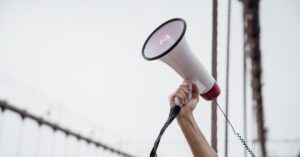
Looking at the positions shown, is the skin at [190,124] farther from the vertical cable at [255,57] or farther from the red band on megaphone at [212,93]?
the vertical cable at [255,57]

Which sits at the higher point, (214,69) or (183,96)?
(214,69)

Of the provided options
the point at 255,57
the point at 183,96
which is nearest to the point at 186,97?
the point at 183,96

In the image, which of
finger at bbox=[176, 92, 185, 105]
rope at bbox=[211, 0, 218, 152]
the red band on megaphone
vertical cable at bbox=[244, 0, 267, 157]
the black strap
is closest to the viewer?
the black strap

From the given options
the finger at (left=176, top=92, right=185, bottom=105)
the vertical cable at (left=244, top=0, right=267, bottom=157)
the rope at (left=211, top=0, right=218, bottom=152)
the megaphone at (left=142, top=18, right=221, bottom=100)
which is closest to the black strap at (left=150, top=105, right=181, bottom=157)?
the finger at (left=176, top=92, right=185, bottom=105)

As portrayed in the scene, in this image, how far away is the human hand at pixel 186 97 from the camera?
1000mm

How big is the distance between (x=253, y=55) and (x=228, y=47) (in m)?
3.76

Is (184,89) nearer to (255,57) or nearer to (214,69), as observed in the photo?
(214,69)

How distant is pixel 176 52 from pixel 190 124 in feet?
0.73

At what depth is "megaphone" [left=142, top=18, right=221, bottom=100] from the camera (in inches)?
39.3

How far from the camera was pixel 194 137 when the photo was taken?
3.41 ft

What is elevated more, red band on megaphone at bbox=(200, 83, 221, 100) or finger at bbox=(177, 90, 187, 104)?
red band on megaphone at bbox=(200, 83, 221, 100)

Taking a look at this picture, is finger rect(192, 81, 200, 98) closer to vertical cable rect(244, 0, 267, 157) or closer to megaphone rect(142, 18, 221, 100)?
megaphone rect(142, 18, 221, 100)

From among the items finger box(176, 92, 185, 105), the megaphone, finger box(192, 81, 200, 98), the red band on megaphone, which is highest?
the megaphone

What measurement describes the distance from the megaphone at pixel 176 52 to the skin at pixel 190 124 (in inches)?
1.3
